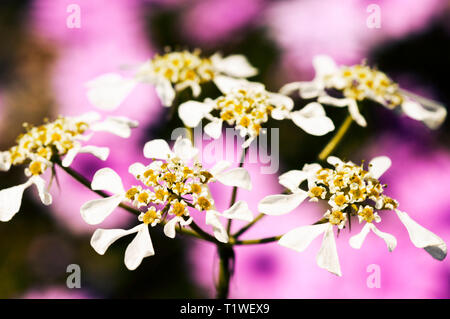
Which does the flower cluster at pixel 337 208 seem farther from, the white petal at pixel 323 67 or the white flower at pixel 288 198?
the white petal at pixel 323 67

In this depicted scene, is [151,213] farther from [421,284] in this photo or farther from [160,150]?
[421,284]

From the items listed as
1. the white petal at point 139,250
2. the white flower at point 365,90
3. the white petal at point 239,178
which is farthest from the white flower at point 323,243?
the white flower at point 365,90

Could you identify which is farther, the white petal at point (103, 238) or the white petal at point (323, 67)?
the white petal at point (323, 67)

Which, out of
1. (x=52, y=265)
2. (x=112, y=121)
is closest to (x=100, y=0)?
(x=52, y=265)

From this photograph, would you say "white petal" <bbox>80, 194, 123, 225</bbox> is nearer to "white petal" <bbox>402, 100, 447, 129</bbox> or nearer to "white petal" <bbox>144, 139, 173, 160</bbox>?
"white petal" <bbox>144, 139, 173, 160</bbox>

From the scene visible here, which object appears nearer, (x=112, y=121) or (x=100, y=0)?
(x=112, y=121)

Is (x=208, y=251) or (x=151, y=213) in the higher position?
(x=208, y=251)
